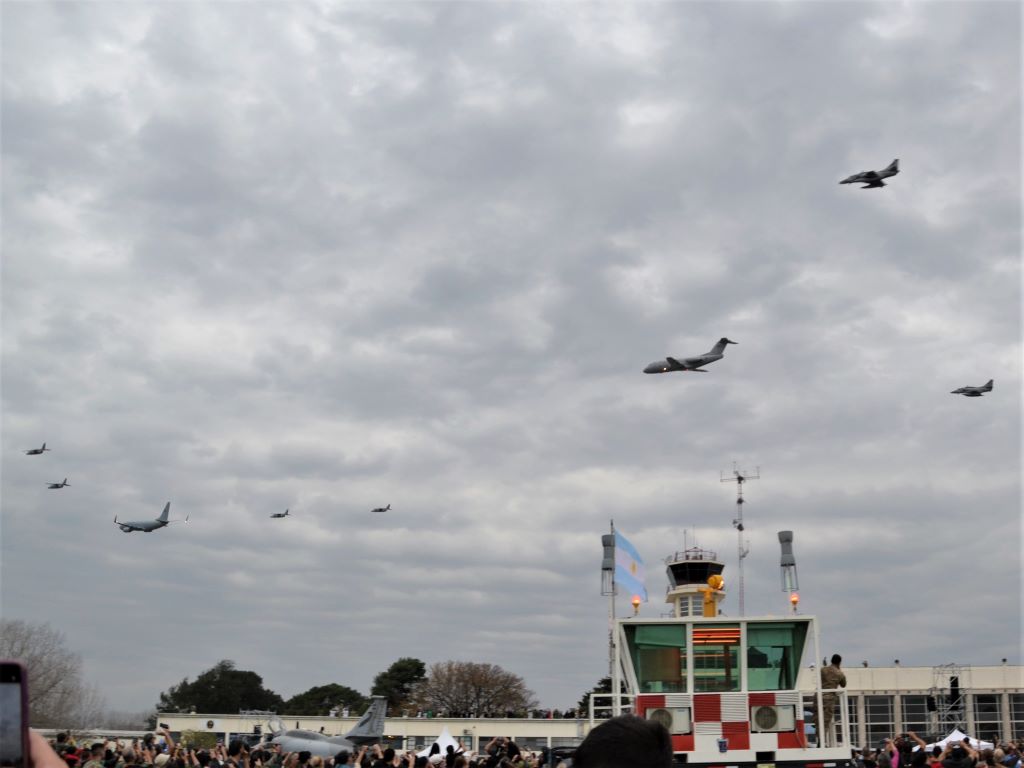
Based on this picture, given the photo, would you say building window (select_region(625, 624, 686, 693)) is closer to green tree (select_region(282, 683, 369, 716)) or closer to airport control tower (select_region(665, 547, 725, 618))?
airport control tower (select_region(665, 547, 725, 618))

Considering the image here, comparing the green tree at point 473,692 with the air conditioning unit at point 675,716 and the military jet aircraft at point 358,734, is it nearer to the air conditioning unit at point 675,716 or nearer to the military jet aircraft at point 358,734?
the military jet aircraft at point 358,734

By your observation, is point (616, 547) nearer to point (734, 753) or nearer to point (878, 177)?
point (734, 753)

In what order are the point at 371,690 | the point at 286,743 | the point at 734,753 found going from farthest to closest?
the point at 371,690, the point at 286,743, the point at 734,753

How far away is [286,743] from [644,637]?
107 feet

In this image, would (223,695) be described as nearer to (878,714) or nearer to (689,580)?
(878,714)

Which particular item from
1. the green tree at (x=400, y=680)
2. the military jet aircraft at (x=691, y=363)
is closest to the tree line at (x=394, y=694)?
the green tree at (x=400, y=680)

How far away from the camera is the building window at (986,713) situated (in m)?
77.2

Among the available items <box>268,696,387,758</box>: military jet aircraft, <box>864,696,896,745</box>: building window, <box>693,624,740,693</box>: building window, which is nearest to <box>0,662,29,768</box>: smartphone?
<box>693,624,740,693</box>: building window

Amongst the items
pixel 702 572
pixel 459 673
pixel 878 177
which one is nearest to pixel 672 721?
pixel 702 572

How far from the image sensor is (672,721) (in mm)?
16953

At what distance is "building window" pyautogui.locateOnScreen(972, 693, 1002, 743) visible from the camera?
77188 millimetres

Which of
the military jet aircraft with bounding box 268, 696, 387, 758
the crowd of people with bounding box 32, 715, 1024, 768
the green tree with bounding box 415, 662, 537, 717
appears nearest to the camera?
the crowd of people with bounding box 32, 715, 1024, 768

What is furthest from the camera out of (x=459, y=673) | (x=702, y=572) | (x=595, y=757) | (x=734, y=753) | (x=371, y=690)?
(x=371, y=690)

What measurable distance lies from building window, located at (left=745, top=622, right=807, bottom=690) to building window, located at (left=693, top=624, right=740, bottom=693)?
9.7 inches
